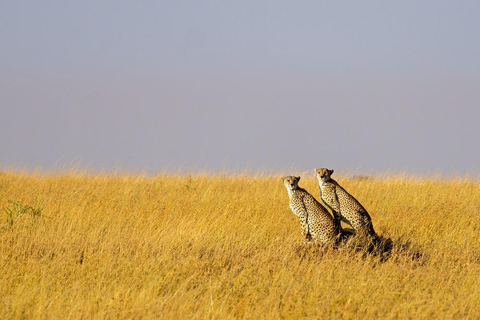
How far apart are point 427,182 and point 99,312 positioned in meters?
9.90

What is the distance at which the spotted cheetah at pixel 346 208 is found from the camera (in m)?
6.96

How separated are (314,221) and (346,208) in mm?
425

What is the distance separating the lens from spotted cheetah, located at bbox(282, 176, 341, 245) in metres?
6.72

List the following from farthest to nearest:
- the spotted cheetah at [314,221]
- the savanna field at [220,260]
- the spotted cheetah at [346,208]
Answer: the spotted cheetah at [346,208]
the spotted cheetah at [314,221]
the savanna field at [220,260]

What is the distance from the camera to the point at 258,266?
6.09 metres

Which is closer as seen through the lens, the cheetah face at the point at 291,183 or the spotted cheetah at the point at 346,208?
the spotted cheetah at the point at 346,208

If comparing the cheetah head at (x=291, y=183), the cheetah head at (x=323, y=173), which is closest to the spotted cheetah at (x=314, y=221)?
the cheetah head at (x=291, y=183)

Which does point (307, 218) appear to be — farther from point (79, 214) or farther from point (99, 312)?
point (79, 214)

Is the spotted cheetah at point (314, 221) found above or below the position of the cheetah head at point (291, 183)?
below

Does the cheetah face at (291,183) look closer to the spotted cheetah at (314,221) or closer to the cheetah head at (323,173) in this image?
the spotted cheetah at (314,221)

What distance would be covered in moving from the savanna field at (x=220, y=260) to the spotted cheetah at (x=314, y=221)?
157mm

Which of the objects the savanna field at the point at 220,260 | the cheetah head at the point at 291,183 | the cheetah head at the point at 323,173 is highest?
the cheetah head at the point at 323,173

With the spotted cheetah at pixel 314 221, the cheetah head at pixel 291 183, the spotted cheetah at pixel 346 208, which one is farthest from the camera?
the cheetah head at pixel 291 183

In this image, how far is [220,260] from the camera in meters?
6.37
